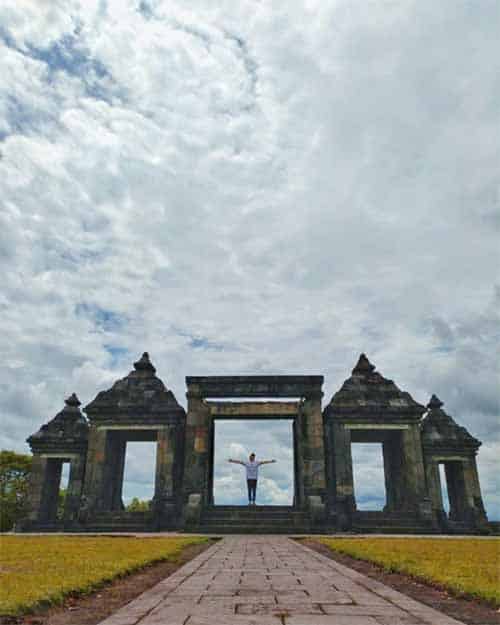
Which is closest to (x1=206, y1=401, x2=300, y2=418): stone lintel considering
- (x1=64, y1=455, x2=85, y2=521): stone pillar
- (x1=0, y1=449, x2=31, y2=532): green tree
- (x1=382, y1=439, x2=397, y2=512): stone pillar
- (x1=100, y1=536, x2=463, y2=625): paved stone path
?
(x1=382, y1=439, x2=397, y2=512): stone pillar

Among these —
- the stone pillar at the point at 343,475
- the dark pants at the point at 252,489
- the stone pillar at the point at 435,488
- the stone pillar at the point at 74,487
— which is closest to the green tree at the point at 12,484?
the stone pillar at the point at 74,487

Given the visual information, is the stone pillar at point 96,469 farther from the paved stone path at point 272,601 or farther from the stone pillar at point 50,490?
the paved stone path at point 272,601

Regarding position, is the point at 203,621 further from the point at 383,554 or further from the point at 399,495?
the point at 399,495

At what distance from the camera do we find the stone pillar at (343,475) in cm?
2455

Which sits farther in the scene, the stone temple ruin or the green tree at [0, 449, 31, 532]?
the green tree at [0, 449, 31, 532]

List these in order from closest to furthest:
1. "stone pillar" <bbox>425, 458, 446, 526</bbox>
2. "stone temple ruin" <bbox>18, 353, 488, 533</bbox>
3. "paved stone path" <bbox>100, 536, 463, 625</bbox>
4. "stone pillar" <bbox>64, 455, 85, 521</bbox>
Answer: "paved stone path" <bbox>100, 536, 463, 625</bbox> → "stone temple ruin" <bbox>18, 353, 488, 533</bbox> → "stone pillar" <bbox>425, 458, 446, 526</bbox> → "stone pillar" <bbox>64, 455, 85, 521</bbox>

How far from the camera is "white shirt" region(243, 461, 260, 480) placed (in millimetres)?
25156

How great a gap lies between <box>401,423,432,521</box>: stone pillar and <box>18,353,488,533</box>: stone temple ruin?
2.1 inches

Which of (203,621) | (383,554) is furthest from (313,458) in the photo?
(203,621)

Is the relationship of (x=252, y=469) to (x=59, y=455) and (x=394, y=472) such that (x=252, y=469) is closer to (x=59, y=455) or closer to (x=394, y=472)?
(x=394, y=472)

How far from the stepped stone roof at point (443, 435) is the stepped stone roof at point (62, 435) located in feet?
64.2

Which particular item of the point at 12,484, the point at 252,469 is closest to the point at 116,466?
the point at 252,469

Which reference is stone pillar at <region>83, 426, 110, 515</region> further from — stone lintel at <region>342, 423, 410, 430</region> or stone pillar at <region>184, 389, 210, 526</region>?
stone lintel at <region>342, 423, 410, 430</region>

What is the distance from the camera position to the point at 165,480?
25844 millimetres
